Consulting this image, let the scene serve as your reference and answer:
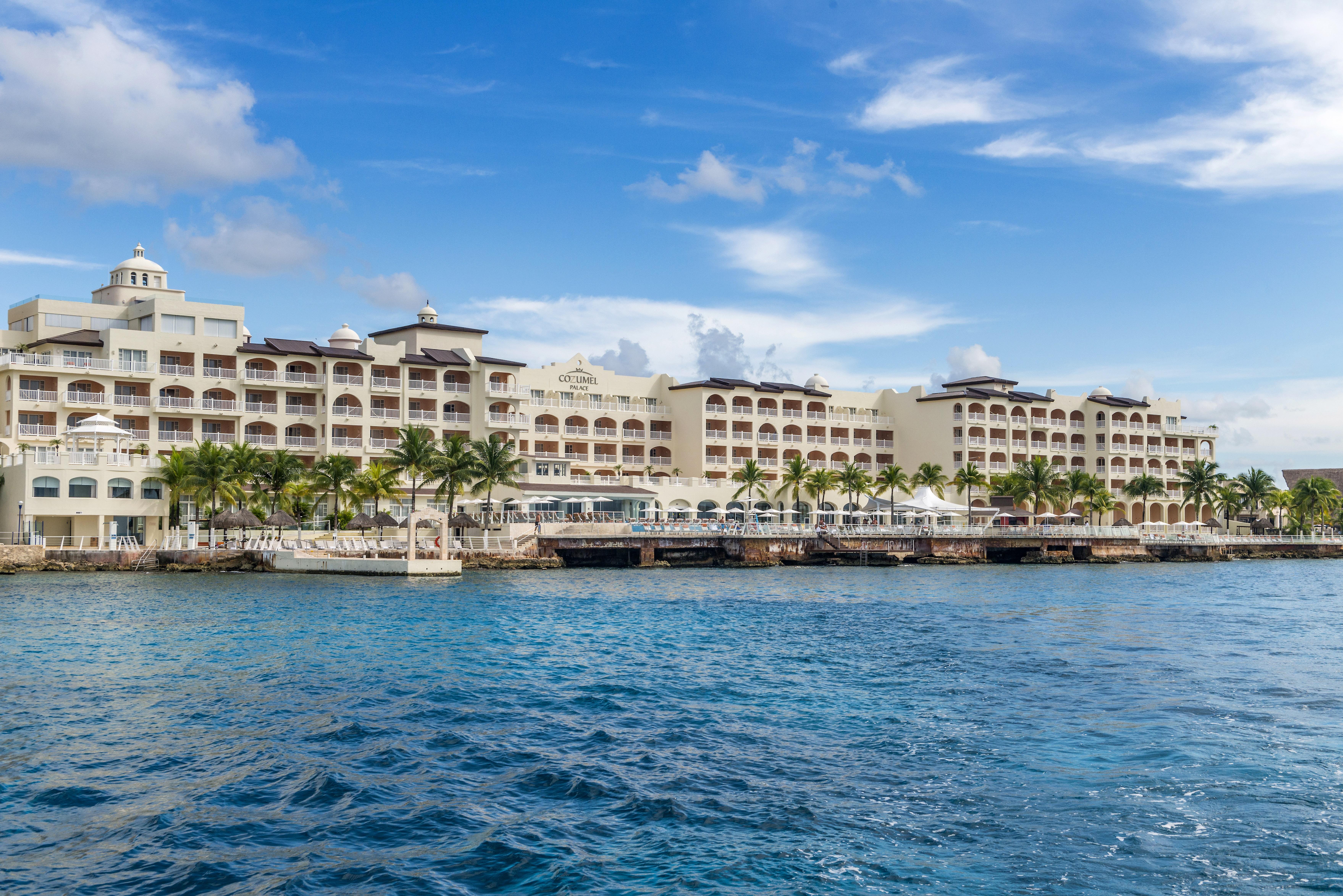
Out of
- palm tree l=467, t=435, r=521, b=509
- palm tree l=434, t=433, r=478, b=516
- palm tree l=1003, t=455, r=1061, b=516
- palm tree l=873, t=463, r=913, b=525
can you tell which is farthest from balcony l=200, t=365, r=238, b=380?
palm tree l=1003, t=455, r=1061, b=516

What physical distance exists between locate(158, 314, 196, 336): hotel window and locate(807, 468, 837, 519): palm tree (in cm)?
5274

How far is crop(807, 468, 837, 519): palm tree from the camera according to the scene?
100562mm

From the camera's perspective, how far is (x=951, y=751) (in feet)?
59.6

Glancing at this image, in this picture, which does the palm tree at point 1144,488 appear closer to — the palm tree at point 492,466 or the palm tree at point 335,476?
the palm tree at point 492,466

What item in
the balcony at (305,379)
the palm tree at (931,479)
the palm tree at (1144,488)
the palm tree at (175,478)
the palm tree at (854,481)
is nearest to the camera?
the palm tree at (175,478)

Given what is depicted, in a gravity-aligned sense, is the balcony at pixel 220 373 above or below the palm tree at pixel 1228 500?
above

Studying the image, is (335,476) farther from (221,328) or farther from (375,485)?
(221,328)

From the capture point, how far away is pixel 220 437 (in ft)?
266

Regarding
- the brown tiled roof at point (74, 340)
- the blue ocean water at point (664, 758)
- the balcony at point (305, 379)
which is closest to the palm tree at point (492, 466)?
the balcony at point (305, 379)

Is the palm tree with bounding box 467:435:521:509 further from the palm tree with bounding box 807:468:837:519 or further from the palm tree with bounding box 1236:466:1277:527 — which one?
the palm tree with bounding box 1236:466:1277:527

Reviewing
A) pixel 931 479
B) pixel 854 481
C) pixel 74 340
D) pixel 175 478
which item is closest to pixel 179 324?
pixel 74 340

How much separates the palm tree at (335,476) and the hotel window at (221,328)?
1378cm

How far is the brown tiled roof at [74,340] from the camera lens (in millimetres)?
77000

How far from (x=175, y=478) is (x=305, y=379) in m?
17.8
